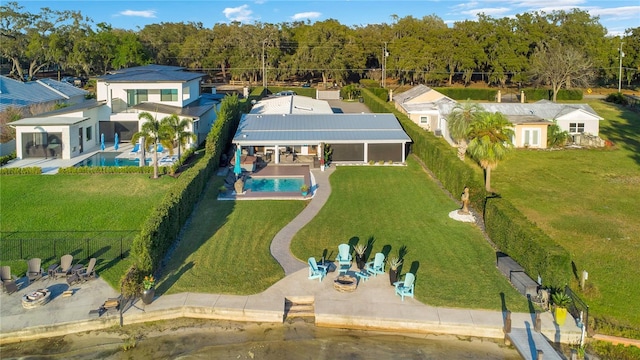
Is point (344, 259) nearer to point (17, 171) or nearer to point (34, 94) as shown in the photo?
point (17, 171)

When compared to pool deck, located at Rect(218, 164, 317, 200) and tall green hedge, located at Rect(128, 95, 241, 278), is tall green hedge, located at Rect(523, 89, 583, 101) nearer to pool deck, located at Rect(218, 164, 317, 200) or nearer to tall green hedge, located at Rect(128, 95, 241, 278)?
pool deck, located at Rect(218, 164, 317, 200)

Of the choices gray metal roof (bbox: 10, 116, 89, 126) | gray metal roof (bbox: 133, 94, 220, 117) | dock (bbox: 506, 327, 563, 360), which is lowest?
dock (bbox: 506, 327, 563, 360)

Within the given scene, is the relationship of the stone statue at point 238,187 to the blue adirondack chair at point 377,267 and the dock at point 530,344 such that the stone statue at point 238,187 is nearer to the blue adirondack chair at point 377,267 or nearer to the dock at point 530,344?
the blue adirondack chair at point 377,267

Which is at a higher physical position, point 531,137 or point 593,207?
point 531,137

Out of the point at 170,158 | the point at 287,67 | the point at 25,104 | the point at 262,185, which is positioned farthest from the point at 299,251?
the point at 287,67

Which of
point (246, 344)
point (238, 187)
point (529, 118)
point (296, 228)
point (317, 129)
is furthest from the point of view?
point (529, 118)

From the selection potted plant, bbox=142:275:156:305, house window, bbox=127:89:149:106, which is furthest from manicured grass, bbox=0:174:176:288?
house window, bbox=127:89:149:106

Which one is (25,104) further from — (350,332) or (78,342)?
(350,332)

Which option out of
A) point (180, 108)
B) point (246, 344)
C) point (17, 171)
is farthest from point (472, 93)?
point (246, 344)
